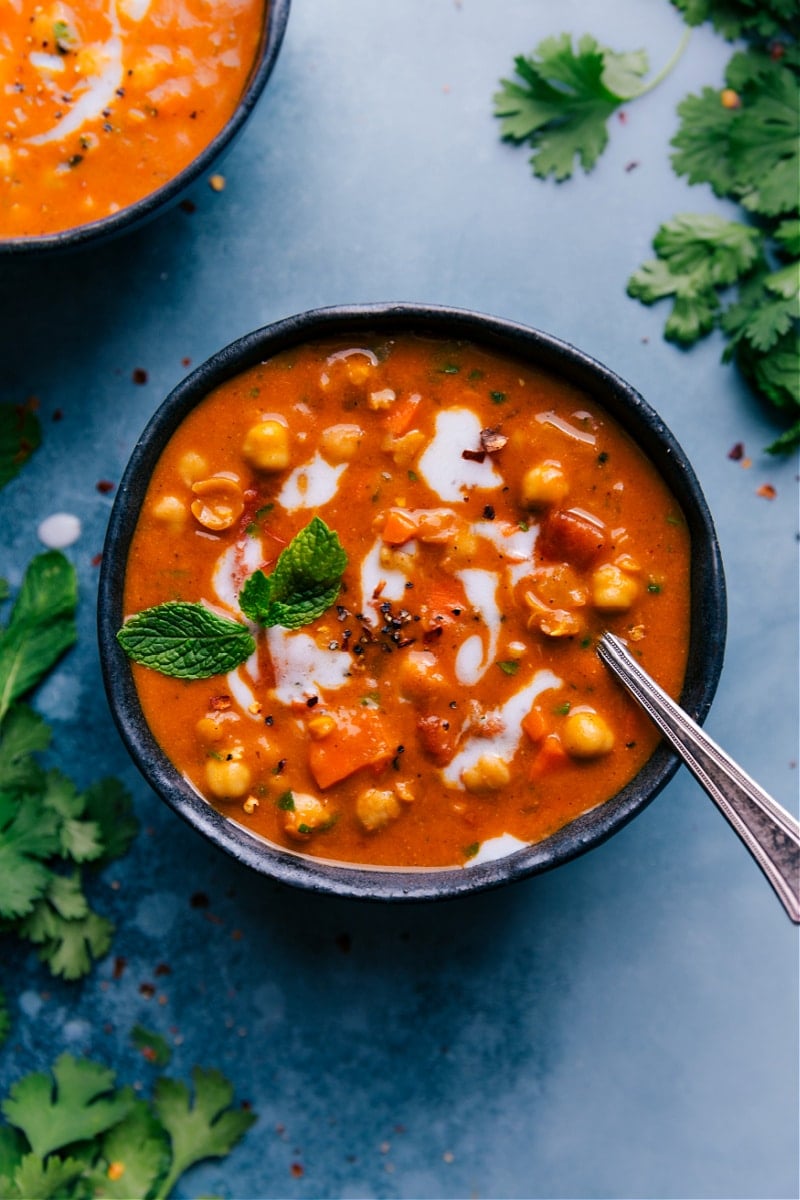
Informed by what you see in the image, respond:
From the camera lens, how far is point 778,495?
330cm

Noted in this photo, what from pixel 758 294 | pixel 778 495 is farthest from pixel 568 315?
pixel 778 495

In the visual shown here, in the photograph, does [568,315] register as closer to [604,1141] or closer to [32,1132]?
[604,1141]

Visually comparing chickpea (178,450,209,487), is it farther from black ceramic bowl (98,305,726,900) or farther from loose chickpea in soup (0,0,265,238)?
loose chickpea in soup (0,0,265,238)

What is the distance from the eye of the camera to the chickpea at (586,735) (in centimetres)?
278

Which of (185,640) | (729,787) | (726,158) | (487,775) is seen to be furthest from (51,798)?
(726,158)

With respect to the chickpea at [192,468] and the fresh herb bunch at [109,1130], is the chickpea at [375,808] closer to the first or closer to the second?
the chickpea at [192,468]

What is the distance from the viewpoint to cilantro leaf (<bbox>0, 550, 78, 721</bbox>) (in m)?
3.25

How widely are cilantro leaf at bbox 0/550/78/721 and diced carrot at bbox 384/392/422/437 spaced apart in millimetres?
1101

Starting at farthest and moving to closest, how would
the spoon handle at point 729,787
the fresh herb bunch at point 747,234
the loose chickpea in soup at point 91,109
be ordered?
the fresh herb bunch at point 747,234
the loose chickpea in soup at point 91,109
the spoon handle at point 729,787

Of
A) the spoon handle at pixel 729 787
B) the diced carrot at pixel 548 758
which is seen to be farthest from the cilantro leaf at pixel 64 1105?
the spoon handle at pixel 729 787

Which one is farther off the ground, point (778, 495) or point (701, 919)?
point (778, 495)

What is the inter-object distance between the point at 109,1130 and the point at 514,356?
8.26 ft

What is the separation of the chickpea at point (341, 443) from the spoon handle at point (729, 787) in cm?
80

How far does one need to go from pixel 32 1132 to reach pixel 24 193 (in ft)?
8.65
